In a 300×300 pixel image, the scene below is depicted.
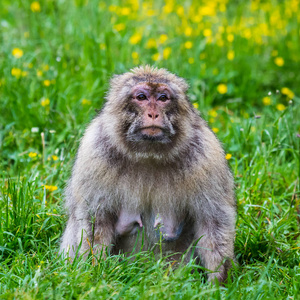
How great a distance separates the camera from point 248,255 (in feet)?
14.7

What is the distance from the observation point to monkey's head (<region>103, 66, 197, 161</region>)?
359cm

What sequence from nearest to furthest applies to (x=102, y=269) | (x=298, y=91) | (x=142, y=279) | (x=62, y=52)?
(x=142, y=279), (x=102, y=269), (x=62, y=52), (x=298, y=91)

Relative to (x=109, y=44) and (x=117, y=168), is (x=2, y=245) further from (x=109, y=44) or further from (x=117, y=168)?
(x=109, y=44)

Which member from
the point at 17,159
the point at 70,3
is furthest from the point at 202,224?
the point at 70,3

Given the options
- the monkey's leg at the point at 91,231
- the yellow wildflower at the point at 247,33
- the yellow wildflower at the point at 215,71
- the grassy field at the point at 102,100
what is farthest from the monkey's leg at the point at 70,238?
the yellow wildflower at the point at 247,33

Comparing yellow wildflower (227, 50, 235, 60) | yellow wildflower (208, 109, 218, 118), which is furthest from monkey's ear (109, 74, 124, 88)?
yellow wildflower (227, 50, 235, 60)

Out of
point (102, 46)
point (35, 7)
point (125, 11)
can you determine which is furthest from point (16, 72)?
point (125, 11)

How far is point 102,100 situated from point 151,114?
113 inches

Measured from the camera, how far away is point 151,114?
140 inches

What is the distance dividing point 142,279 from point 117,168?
79 centimetres

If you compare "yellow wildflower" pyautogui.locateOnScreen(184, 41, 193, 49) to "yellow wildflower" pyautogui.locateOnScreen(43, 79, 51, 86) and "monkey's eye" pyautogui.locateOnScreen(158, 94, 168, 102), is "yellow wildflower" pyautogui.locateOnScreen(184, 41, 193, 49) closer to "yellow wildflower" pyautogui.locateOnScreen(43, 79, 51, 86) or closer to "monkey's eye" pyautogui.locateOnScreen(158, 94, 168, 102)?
"yellow wildflower" pyautogui.locateOnScreen(43, 79, 51, 86)

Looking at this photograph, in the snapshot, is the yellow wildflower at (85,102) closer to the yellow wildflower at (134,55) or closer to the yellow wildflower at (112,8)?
the yellow wildflower at (134,55)

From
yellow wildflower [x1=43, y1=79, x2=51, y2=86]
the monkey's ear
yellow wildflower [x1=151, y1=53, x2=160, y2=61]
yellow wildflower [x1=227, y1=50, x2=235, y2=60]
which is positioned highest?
the monkey's ear

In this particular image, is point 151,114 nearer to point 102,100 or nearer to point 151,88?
point 151,88
